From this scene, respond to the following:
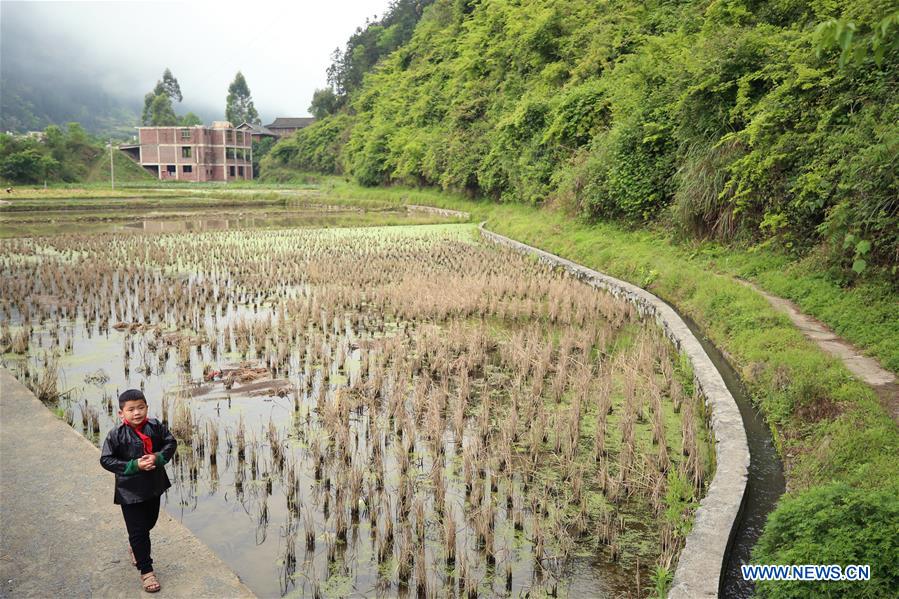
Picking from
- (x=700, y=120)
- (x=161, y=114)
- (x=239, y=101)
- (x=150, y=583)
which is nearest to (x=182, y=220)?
(x=700, y=120)

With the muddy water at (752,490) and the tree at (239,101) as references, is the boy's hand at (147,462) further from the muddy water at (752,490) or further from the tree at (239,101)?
the tree at (239,101)

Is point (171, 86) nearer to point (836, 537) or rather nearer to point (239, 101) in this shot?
point (239, 101)

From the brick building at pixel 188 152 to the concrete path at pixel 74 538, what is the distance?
73918 mm

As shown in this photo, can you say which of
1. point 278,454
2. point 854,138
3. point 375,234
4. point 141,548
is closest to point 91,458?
point 278,454

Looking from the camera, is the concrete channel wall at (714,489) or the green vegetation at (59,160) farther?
the green vegetation at (59,160)

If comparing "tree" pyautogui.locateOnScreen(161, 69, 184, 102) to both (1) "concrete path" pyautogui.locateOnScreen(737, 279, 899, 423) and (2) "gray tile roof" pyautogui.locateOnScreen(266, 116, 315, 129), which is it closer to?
(2) "gray tile roof" pyautogui.locateOnScreen(266, 116, 315, 129)

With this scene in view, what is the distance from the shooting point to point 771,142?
11.1 metres

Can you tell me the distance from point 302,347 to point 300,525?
15.1 ft

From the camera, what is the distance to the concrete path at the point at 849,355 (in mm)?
5824

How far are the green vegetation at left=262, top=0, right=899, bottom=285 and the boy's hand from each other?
13.3 ft

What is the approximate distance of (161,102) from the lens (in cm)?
8925

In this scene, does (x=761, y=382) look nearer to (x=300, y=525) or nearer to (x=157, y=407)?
(x=300, y=525)

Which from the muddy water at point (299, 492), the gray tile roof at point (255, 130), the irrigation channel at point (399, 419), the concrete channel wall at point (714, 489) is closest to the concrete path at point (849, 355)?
the concrete channel wall at point (714, 489)

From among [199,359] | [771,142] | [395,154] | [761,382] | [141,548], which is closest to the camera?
[141,548]
